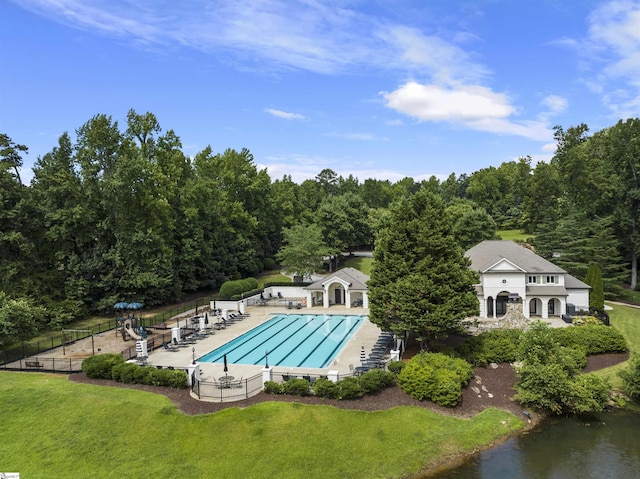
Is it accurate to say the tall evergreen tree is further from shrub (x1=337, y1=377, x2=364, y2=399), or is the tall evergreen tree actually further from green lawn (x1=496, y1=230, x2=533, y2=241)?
green lawn (x1=496, y1=230, x2=533, y2=241)

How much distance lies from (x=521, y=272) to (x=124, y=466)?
87.9ft

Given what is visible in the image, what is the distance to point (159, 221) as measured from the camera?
126 feet

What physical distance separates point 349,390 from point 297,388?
219 centimetres

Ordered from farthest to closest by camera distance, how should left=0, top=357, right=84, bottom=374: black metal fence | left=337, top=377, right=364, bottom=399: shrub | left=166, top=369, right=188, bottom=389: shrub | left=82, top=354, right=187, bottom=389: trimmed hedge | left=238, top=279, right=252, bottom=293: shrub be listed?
left=238, top=279, right=252, bottom=293: shrub < left=0, top=357, right=84, bottom=374: black metal fence < left=82, top=354, right=187, bottom=389: trimmed hedge < left=166, top=369, right=188, bottom=389: shrub < left=337, top=377, right=364, bottom=399: shrub

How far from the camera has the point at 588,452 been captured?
52.5 feet

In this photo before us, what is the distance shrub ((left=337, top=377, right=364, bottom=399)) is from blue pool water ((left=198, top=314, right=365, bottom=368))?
4.83 meters

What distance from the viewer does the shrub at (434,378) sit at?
1834 centimetres

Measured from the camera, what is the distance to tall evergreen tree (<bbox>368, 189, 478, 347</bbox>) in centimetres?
2167

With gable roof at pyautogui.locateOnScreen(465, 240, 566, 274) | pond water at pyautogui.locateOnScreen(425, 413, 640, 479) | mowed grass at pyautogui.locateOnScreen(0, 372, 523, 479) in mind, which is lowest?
pond water at pyautogui.locateOnScreen(425, 413, 640, 479)

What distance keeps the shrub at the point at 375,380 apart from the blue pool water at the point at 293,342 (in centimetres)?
453

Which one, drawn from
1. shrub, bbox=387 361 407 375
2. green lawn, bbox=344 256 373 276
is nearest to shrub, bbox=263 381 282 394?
shrub, bbox=387 361 407 375

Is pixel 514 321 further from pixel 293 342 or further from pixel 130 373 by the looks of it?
pixel 130 373

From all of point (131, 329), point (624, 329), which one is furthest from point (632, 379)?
point (131, 329)

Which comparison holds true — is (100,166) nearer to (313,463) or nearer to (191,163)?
(191,163)
